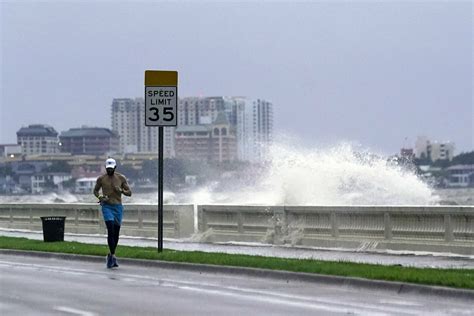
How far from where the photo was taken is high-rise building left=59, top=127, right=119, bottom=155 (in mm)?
127562

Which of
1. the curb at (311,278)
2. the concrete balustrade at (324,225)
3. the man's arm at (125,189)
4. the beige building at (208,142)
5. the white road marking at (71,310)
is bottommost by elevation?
the white road marking at (71,310)

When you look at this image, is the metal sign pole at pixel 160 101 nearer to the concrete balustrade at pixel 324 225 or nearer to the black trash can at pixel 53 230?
the concrete balustrade at pixel 324 225

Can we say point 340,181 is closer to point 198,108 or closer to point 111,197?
point 111,197

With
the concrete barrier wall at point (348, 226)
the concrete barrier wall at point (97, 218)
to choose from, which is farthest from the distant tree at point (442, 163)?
the concrete barrier wall at point (348, 226)

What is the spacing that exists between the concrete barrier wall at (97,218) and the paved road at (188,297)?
11.7 metres

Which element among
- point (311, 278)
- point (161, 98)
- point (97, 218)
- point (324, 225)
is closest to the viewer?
point (311, 278)

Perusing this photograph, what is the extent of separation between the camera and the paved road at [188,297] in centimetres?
1561

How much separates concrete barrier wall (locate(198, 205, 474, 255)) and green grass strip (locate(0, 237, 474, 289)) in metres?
3.54

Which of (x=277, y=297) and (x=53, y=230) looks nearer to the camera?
(x=277, y=297)

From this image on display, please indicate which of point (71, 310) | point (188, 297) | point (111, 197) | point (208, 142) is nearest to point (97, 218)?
point (111, 197)

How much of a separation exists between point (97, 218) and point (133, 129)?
3364 inches

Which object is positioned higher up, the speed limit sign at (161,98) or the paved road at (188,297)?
the speed limit sign at (161,98)

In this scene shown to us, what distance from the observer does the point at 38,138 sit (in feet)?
451

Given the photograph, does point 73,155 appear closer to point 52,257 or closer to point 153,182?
point 153,182
